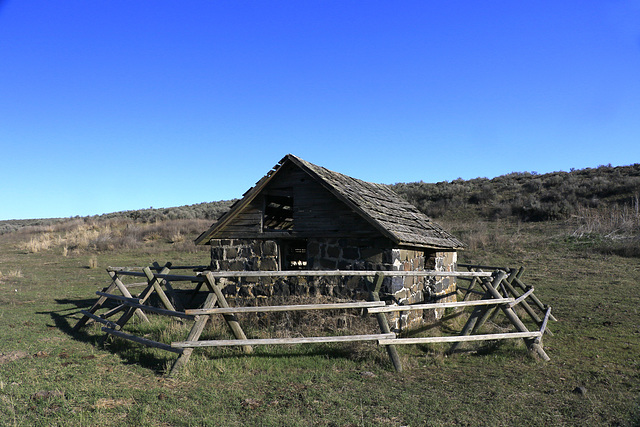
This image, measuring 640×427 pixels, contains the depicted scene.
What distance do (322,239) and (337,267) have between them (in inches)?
29.9

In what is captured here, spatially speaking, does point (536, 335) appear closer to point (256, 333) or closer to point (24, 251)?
point (256, 333)

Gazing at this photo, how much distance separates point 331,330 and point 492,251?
1543 cm

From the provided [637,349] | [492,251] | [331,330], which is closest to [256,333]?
[331,330]

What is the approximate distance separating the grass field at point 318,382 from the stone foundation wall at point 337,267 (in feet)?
4.18

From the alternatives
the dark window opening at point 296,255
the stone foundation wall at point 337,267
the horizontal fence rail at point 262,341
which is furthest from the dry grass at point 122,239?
the horizontal fence rail at point 262,341

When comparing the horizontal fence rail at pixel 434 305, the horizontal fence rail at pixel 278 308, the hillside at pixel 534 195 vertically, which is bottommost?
the horizontal fence rail at pixel 434 305

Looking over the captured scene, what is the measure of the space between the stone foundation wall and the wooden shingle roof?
1.33ft

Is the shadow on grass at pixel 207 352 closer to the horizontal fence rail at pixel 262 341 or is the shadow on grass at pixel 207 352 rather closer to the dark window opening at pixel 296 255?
the horizontal fence rail at pixel 262 341

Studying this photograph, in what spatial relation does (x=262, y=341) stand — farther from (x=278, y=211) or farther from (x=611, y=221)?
(x=611, y=221)

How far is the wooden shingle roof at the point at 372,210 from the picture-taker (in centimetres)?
941

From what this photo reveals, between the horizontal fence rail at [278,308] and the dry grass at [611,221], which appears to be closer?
the horizontal fence rail at [278,308]

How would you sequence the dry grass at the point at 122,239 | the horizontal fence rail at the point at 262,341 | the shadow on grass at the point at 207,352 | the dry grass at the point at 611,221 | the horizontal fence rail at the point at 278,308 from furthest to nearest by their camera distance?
1. the dry grass at the point at 122,239
2. the dry grass at the point at 611,221
3. the shadow on grass at the point at 207,352
4. the horizontal fence rail at the point at 278,308
5. the horizontal fence rail at the point at 262,341

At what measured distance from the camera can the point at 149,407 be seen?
213 inches

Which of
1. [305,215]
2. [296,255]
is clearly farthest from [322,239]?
[296,255]
